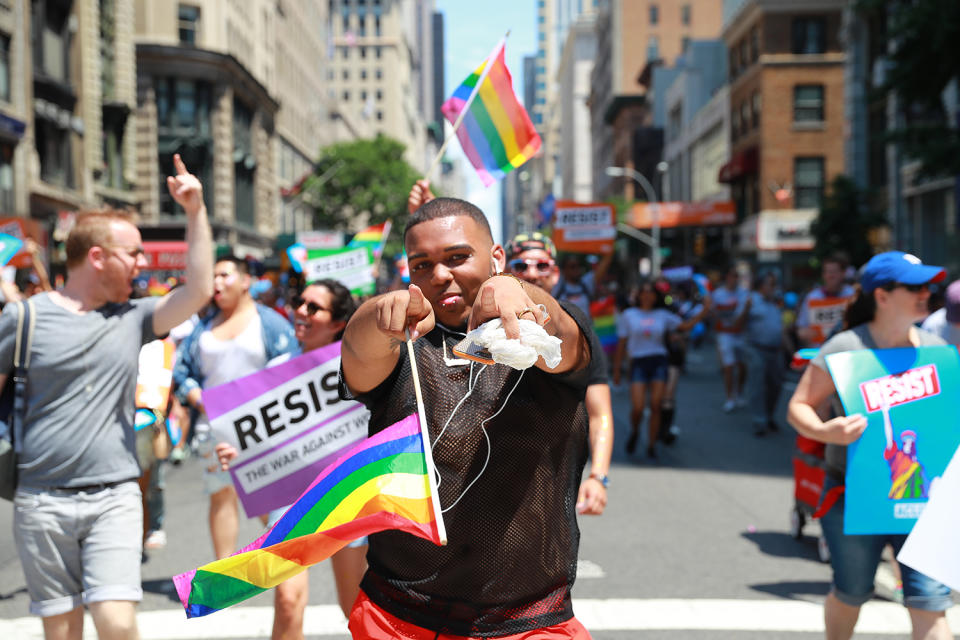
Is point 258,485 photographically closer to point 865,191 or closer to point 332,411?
point 332,411

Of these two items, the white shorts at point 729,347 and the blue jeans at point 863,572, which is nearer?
the blue jeans at point 863,572

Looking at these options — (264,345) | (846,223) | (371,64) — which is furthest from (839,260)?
(371,64)

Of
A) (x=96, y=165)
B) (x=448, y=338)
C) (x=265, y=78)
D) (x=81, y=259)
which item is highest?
(x=265, y=78)

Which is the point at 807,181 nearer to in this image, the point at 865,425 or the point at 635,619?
the point at 635,619

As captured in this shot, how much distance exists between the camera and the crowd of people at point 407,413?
258 cm

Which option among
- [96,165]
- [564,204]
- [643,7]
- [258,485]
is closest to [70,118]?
[96,165]

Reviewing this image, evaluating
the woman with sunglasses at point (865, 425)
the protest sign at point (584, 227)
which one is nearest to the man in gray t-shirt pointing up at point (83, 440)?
the woman with sunglasses at point (865, 425)

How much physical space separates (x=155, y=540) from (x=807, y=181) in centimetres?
4040

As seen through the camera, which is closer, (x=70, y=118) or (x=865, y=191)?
(x=865, y=191)

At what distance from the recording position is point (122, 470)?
3994 mm

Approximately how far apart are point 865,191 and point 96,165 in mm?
26344

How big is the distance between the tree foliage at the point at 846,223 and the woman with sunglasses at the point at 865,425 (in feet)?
81.9

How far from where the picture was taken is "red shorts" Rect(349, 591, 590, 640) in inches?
103

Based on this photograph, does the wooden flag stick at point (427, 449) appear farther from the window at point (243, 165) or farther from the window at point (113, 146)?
the window at point (243, 165)
